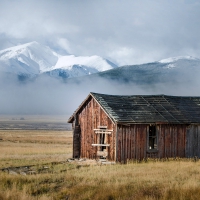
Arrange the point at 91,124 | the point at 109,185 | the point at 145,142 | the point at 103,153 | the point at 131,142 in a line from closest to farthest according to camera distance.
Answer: the point at 109,185 → the point at 131,142 → the point at 145,142 → the point at 103,153 → the point at 91,124

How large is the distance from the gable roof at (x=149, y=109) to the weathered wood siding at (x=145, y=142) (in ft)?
1.61

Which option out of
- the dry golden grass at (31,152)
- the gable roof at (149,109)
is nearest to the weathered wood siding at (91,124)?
the gable roof at (149,109)

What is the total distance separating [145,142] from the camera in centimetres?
2539

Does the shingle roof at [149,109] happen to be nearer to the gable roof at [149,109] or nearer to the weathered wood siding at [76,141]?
the gable roof at [149,109]

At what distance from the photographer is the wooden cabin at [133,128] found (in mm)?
24828

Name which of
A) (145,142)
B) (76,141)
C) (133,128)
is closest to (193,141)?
(145,142)

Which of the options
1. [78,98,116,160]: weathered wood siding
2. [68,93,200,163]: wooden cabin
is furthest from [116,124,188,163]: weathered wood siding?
Result: [78,98,116,160]: weathered wood siding

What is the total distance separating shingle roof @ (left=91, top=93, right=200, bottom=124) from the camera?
997 inches

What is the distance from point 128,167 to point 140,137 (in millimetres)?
3550

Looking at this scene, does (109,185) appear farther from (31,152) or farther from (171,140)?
(31,152)

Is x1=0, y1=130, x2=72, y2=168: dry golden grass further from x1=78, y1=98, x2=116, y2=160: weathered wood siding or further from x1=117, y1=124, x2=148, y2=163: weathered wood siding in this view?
x1=117, y1=124, x2=148, y2=163: weathered wood siding

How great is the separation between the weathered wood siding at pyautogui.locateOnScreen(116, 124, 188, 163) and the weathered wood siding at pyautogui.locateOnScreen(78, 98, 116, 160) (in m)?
0.90

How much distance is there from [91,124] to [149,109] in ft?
13.8

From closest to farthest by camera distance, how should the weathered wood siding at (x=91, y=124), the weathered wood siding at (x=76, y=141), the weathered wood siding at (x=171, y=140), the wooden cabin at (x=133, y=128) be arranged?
the wooden cabin at (x=133, y=128)
the weathered wood siding at (x=91, y=124)
the weathered wood siding at (x=171, y=140)
the weathered wood siding at (x=76, y=141)
